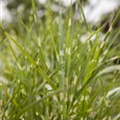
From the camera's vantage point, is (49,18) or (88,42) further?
(49,18)

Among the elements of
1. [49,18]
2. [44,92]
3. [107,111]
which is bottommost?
[107,111]

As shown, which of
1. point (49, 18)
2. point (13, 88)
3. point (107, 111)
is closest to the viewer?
point (107, 111)

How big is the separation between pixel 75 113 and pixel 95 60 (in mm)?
132

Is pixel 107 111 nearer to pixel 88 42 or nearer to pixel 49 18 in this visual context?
pixel 88 42

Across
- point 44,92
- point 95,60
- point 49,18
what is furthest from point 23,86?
point 49,18

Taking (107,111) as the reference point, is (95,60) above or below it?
above

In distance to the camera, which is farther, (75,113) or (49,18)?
(49,18)

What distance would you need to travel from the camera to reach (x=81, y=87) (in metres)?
0.84

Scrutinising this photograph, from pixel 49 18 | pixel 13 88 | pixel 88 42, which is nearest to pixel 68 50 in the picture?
pixel 88 42

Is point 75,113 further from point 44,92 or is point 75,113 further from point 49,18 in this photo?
point 49,18

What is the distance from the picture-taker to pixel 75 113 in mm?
838

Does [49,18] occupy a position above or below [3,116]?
above

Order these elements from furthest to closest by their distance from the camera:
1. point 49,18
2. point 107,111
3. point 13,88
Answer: point 49,18 < point 13,88 < point 107,111

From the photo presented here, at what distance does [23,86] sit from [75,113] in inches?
5.3
